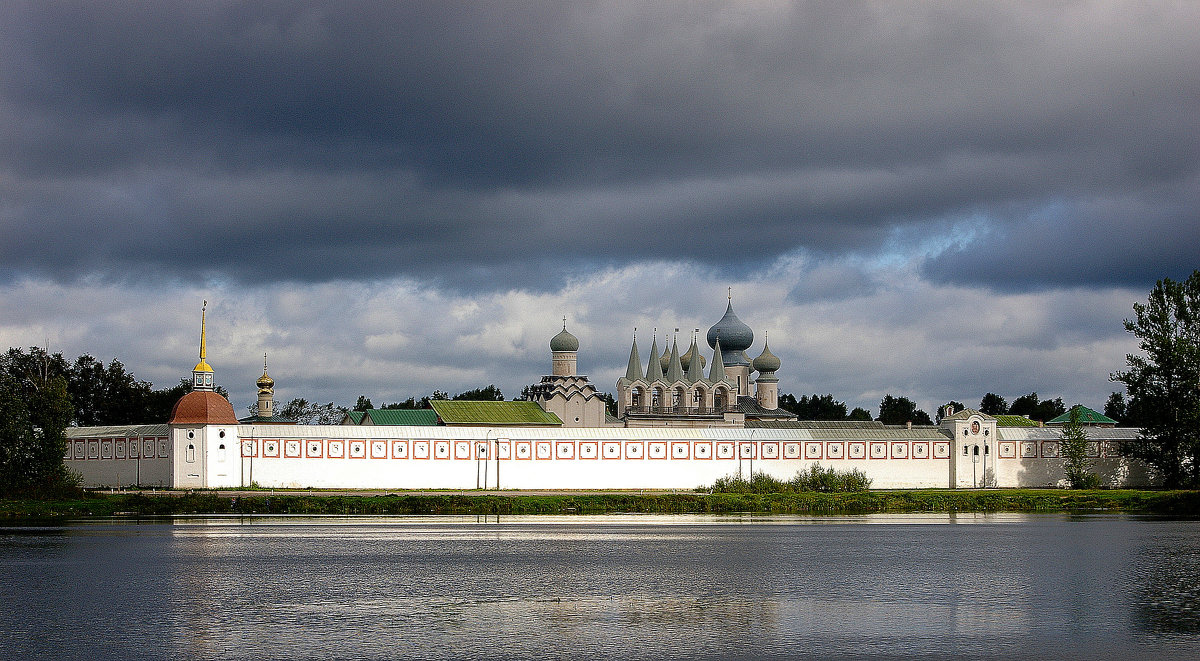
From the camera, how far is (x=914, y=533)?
39.7 m

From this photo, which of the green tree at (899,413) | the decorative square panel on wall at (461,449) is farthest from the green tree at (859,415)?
the decorative square panel on wall at (461,449)

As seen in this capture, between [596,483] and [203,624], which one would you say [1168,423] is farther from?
[203,624]

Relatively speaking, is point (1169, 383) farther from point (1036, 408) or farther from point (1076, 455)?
point (1036, 408)

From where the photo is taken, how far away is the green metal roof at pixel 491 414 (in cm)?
6881

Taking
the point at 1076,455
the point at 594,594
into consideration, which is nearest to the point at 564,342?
the point at 1076,455

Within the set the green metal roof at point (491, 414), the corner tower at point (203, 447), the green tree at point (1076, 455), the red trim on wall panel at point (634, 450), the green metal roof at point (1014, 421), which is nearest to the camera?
the corner tower at point (203, 447)

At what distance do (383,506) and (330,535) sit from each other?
1169 cm

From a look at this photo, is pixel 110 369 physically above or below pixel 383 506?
above

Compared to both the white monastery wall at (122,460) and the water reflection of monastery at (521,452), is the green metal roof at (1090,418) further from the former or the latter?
the white monastery wall at (122,460)

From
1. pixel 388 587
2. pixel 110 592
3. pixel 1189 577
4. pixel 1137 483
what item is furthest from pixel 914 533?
pixel 1137 483

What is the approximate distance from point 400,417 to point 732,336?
3209 cm

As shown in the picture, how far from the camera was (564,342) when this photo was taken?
3137 inches

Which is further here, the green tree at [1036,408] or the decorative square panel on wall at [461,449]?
the green tree at [1036,408]

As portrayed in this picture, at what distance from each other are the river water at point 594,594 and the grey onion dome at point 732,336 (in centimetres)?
5461
